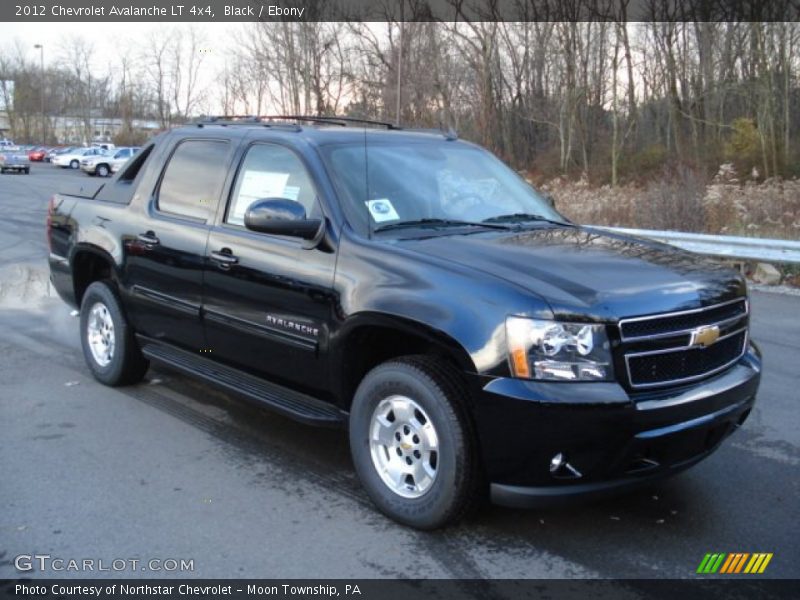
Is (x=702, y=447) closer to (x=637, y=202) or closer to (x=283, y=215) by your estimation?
(x=283, y=215)

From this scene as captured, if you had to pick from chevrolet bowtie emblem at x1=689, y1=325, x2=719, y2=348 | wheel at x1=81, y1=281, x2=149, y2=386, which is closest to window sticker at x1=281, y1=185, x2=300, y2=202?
wheel at x1=81, y1=281, x2=149, y2=386

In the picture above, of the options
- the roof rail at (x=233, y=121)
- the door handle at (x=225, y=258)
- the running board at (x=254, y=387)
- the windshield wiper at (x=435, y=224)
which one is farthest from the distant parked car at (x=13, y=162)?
the windshield wiper at (x=435, y=224)

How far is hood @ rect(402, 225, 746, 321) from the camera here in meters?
3.33

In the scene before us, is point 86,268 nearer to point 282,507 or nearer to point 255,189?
point 255,189

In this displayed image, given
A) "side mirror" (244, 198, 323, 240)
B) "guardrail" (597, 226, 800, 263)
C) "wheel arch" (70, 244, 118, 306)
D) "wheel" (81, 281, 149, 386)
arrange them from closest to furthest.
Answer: "side mirror" (244, 198, 323, 240)
"wheel" (81, 281, 149, 386)
"wheel arch" (70, 244, 118, 306)
"guardrail" (597, 226, 800, 263)

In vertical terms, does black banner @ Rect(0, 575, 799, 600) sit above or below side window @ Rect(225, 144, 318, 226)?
below

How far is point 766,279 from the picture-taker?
10875 mm

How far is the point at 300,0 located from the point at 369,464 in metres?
29.1

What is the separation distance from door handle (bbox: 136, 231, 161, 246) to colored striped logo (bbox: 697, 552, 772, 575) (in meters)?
3.68

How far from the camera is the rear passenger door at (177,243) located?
492cm

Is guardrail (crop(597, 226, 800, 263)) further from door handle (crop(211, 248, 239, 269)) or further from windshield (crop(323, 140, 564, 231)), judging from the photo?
door handle (crop(211, 248, 239, 269))

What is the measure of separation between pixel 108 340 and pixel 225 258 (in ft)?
6.05

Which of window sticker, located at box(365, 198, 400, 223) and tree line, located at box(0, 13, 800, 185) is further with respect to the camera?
tree line, located at box(0, 13, 800, 185)

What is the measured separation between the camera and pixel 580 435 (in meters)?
3.19
